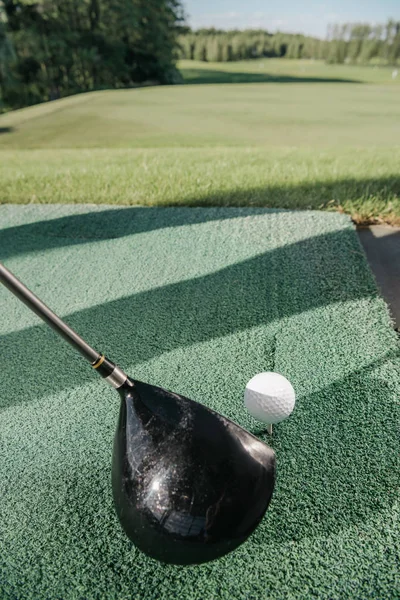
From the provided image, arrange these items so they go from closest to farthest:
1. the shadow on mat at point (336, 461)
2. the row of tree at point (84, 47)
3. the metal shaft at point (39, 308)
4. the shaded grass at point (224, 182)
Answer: the metal shaft at point (39, 308) < the shadow on mat at point (336, 461) < the shaded grass at point (224, 182) < the row of tree at point (84, 47)

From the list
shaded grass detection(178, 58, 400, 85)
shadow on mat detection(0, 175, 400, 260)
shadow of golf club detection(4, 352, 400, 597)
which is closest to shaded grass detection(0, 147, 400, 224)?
shadow on mat detection(0, 175, 400, 260)

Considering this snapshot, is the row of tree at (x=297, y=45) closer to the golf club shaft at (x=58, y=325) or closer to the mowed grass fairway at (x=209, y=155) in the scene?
the mowed grass fairway at (x=209, y=155)

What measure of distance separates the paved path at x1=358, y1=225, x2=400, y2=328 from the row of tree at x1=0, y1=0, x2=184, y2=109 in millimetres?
28894

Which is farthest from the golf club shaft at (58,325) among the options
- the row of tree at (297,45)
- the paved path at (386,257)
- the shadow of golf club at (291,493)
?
the row of tree at (297,45)

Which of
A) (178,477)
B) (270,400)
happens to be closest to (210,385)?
(270,400)

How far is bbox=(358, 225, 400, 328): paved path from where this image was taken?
9.33ft

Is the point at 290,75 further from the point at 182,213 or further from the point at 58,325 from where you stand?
the point at 58,325

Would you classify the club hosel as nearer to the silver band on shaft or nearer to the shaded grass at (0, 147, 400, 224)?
the silver band on shaft

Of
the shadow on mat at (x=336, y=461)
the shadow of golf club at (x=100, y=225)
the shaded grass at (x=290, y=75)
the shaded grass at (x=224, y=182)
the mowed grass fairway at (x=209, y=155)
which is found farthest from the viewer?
the shaded grass at (x=290, y=75)

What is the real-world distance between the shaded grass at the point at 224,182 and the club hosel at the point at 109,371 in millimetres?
3283

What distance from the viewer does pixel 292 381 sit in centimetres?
207

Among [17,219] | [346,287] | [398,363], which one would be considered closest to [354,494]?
[398,363]

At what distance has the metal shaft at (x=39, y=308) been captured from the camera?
986mm

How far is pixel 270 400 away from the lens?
1636 mm
